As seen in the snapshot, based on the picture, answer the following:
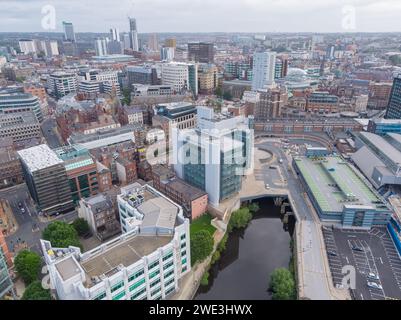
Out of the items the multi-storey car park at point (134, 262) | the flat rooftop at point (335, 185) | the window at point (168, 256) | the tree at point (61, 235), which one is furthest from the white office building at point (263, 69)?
the window at point (168, 256)

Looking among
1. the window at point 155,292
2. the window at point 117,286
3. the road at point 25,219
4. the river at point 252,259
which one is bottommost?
the river at point 252,259

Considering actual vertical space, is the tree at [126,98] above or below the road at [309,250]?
above

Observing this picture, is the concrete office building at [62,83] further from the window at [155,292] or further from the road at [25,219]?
the window at [155,292]

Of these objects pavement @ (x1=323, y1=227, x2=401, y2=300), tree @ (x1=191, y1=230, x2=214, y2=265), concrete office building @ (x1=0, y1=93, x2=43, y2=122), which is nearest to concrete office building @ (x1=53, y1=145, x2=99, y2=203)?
tree @ (x1=191, y1=230, x2=214, y2=265)

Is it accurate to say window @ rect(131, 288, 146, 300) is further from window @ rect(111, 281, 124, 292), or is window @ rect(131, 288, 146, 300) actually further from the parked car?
the parked car

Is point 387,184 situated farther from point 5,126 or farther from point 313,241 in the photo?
point 5,126
